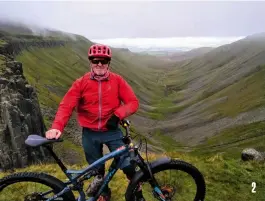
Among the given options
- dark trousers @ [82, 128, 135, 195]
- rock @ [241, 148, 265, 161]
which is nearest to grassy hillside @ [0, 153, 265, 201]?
dark trousers @ [82, 128, 135, 195]

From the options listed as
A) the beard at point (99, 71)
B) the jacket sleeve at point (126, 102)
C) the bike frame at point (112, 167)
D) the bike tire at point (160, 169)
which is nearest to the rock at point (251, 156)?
the bike tire at point (160, 169)

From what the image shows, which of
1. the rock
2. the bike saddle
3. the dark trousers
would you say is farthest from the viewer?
the rock

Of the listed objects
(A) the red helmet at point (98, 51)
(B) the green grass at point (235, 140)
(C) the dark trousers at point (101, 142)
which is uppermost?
(A) the red helmet at point (98, 51)

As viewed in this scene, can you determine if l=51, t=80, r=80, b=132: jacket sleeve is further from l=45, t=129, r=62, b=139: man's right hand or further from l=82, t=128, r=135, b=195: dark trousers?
l=82, t=128, r=135, b=195: dark trousers

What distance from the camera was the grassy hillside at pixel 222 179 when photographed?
34.5 ft

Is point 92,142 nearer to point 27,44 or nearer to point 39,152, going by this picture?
point 39,152

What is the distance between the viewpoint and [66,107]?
8094 mm

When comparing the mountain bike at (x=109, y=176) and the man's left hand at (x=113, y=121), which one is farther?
the man's left hand at (x=113, y=121)

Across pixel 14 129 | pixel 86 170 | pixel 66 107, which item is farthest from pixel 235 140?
pixel 66 107

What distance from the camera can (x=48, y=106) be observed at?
93.4 meters

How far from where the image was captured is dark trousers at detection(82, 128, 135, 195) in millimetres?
8429

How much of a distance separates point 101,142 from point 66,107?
1.26 m

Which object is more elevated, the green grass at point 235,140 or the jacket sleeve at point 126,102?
the jacket sleeve at point 126,102

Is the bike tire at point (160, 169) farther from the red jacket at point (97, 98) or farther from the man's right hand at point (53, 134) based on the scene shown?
the man's right hand at point (53, 134)
